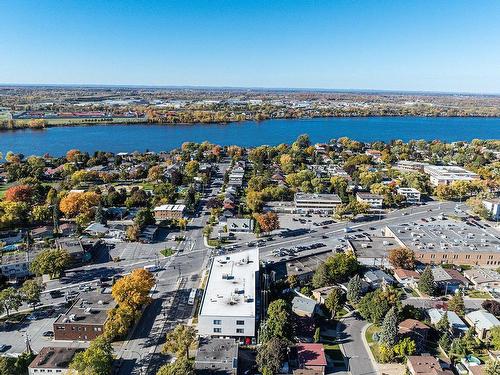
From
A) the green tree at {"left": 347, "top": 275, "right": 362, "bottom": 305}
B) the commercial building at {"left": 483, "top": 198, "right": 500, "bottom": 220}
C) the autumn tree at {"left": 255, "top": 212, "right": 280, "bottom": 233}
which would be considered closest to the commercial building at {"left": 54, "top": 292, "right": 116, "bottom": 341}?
the green tree at {"left": 347, "top": 275, "right": 362, "bottom": 305}

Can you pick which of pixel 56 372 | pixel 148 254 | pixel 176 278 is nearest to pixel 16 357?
pixel 56 372

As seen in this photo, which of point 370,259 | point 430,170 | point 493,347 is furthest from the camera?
point 430,170

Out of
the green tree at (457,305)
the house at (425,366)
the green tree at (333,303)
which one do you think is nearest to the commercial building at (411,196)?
the green tree at (457,305)

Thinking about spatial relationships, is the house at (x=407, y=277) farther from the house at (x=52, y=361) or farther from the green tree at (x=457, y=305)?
the house at (x=52, y=361)

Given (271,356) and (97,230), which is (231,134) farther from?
(271,356)

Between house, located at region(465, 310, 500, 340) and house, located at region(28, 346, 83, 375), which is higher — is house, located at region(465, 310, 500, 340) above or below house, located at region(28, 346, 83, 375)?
below

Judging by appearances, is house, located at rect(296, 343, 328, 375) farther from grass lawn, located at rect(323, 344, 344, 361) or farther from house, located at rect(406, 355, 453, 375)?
house, located at rect(406, 355, 453, 375)

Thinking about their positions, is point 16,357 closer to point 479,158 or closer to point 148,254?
point 148,254
